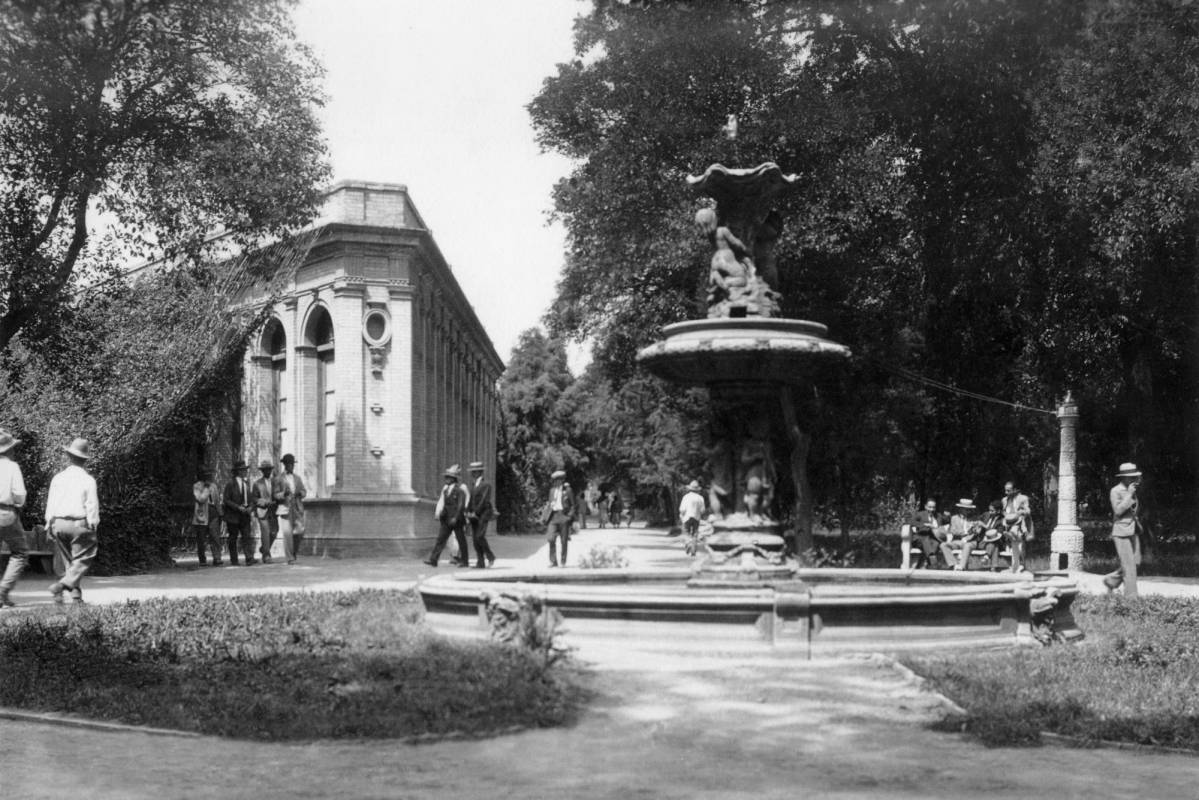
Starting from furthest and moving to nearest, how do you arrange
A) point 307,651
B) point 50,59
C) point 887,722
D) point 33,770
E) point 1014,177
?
point 1014,177, point 50,59, point 307,651, point 887,722, point 33,770

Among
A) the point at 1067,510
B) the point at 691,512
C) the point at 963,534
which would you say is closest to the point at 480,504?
the point at 691,512

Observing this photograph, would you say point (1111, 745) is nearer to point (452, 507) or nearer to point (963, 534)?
point (452, 507)

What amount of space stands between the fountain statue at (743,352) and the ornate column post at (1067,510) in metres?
16.2

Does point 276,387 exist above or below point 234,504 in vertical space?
above

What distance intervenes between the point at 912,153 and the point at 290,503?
13.4 meters

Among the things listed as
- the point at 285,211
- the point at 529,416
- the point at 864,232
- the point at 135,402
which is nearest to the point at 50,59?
the point at 285,211

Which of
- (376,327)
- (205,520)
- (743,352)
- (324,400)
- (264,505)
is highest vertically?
(376,327)

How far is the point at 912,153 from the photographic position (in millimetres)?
25203

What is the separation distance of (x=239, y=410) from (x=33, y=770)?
2721cm

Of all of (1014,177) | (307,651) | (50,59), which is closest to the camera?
(307,651)

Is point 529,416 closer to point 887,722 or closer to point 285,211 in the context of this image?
point 285,211

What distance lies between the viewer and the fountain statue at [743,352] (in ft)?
38.1

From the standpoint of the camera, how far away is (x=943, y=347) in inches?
1225

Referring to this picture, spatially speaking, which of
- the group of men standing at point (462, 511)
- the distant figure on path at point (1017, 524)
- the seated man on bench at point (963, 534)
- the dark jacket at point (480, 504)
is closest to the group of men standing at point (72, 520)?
the group of men standing at point (462, 511)
